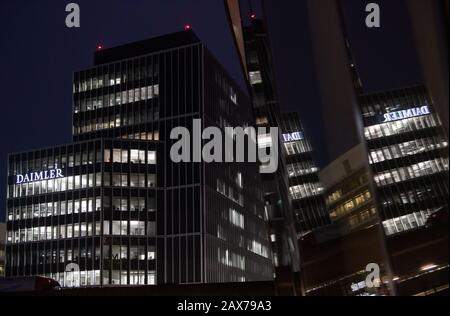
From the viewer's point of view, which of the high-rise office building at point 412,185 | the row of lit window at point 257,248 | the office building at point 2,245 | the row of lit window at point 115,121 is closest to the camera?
the high-rise office building at point 412,185

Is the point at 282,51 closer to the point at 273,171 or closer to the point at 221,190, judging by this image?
the point at 273,171

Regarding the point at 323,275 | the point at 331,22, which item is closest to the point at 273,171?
the point at 323,275

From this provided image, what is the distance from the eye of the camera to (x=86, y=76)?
4001 inches

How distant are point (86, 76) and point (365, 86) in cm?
9639

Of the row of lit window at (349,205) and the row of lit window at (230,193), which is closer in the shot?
the row of lit window at (349,205)

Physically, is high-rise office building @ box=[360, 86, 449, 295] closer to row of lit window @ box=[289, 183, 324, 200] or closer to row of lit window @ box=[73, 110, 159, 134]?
row of lit window @ box=[289, 183, 324, 200]

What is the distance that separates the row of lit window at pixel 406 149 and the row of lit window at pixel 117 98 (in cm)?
8887

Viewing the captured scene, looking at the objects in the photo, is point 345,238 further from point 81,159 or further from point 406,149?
point 81,159

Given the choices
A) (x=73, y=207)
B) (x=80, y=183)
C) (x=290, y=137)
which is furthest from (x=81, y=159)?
(x=290, y=137)

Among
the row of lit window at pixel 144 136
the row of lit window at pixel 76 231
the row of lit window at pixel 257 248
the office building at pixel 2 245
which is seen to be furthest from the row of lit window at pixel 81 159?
the row of lit window at pixel 257 248

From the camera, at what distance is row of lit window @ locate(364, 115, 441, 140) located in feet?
26.3

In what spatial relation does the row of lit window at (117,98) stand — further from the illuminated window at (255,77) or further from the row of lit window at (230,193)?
the illuminated window at (255,77)

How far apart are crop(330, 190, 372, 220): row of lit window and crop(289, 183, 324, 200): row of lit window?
39cm

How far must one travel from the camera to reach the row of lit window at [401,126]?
26.3 feet
